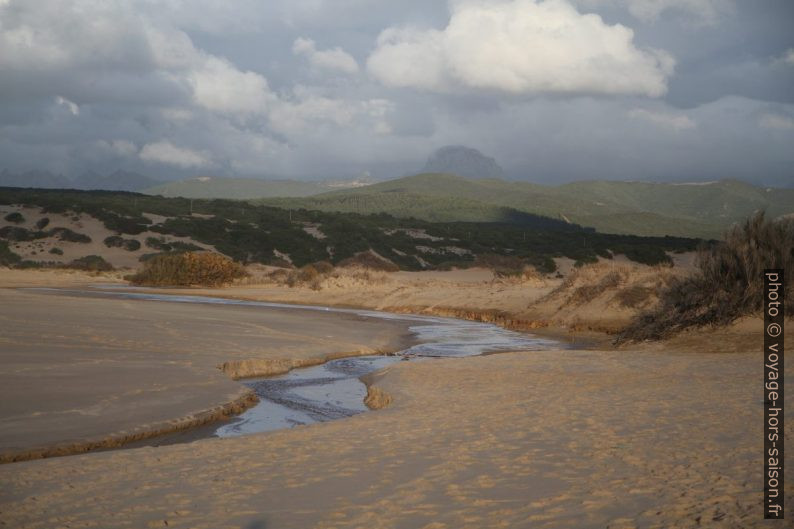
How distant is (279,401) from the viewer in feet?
37.6

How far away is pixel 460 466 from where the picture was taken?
6613 mm

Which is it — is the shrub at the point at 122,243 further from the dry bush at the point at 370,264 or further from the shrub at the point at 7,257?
the dry bush at the point at 370,264

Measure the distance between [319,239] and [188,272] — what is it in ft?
90.6

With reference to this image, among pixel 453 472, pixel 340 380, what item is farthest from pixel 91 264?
pixel 453 472

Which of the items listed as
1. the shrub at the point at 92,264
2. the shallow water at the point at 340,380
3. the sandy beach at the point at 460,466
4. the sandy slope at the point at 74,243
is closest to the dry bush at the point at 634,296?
the shallow water at the point at 340,380

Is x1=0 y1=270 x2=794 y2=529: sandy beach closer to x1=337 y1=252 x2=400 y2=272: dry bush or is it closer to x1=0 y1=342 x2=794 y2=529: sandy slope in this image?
x1=0 y1=342 x2=794 y2=529: sandy slope

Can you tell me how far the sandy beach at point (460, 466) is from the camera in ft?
17.1

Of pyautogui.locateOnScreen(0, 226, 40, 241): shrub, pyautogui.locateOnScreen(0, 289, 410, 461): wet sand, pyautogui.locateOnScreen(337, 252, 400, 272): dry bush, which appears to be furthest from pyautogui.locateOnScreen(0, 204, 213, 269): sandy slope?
pyautogui.locateOnScreen(0, 289, 410, 461): wet sand

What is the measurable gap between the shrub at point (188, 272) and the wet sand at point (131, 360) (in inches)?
714

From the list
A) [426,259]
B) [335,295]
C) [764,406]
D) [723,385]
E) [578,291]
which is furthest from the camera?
[426,259]

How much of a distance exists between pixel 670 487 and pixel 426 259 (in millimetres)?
60237

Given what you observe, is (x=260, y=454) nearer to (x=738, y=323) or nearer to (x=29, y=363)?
(x=29, y=363)

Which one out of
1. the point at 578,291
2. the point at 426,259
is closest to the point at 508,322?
the point at 578,291

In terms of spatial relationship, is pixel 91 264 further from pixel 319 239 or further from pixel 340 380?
pixel 340 380
